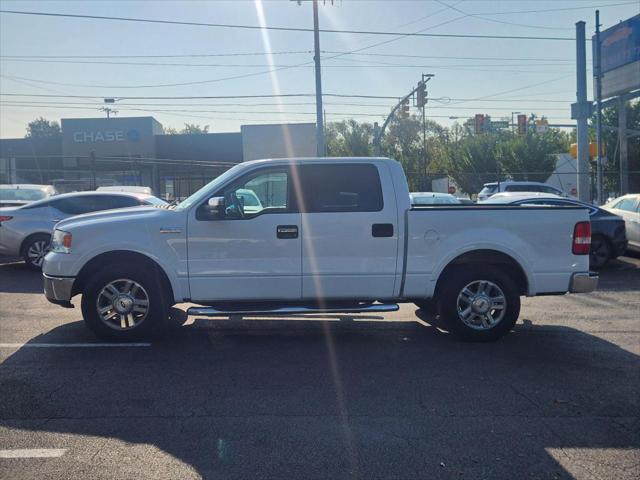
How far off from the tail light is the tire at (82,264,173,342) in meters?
4.60

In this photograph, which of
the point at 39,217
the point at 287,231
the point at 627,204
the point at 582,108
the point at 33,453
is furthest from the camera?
the point at 582,108

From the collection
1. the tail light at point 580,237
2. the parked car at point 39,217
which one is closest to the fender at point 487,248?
the tail light at point 580,237

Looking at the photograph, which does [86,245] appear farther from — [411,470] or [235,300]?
[411,470]

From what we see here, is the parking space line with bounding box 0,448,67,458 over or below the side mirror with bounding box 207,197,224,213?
below

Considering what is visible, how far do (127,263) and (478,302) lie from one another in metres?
3.91

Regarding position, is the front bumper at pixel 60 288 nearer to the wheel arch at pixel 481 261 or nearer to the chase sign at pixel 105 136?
the wheel arch at pixel 481 261

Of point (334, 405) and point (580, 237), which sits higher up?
point (580, 237)

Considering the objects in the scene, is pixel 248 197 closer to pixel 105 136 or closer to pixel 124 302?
pixel 124 302

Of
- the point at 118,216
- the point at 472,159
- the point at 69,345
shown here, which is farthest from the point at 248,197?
the point at 472,159

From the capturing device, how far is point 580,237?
273 inches

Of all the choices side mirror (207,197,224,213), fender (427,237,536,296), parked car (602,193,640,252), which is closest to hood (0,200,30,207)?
side mirror (207,197,224,213)

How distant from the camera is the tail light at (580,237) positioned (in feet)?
22.7

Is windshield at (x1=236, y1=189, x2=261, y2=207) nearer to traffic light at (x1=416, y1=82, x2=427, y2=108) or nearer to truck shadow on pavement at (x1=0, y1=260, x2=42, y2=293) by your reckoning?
truck shadow on pavement at (x1=0, y1=260, x2=42, y2=293)

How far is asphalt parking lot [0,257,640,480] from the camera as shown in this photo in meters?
3.98
